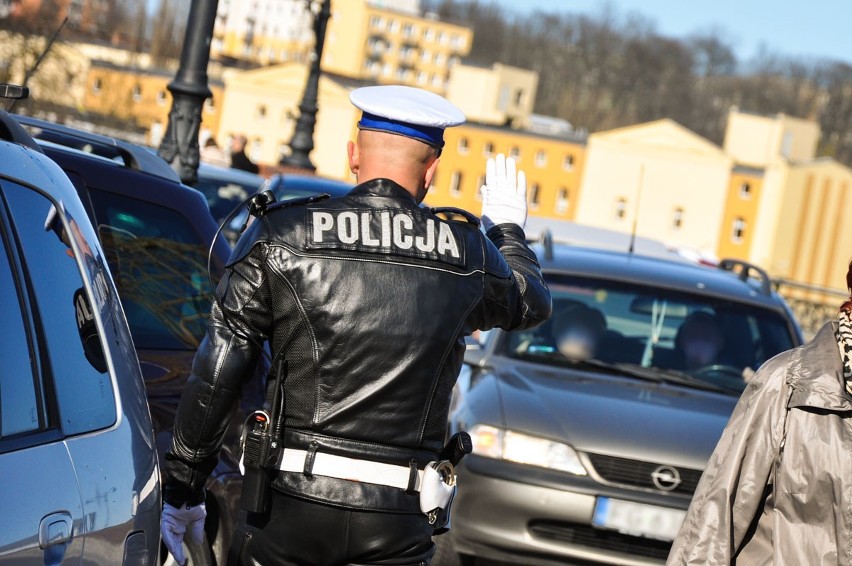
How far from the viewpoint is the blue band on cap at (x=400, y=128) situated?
10.7 ft

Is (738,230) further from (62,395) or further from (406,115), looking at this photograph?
(62,395)

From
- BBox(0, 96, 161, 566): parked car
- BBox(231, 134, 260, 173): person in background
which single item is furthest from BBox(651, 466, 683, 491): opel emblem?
BBox(231, 134, 260, 173): person in background

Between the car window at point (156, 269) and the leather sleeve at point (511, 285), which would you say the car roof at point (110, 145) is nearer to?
the car window at point (156, 269)

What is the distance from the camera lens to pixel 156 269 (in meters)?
4.65

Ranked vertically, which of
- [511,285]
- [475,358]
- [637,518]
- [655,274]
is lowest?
[637,518]

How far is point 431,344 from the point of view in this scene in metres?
3.18

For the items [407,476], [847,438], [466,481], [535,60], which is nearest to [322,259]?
[407,476]

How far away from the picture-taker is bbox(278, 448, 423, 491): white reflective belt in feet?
10.2

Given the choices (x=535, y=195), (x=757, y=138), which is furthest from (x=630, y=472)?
(x=757, y=138)

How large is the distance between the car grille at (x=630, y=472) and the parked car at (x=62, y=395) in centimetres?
340

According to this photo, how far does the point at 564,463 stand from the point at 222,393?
10.5 feet

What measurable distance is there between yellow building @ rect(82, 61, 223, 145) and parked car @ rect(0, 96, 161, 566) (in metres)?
63.2

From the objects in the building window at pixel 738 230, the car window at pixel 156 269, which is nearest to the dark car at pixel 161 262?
the car window at pixel 156 269

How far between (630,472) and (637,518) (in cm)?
20
